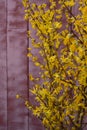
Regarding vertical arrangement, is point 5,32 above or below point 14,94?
above

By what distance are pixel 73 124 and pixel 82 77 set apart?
424mm

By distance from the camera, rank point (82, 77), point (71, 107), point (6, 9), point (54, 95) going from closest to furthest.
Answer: point (82, 77), point (71, 107), point (54, 95), point (6, 9)

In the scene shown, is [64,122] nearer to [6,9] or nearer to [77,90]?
[77,90]

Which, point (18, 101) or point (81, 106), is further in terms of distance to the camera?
point (18, 101)

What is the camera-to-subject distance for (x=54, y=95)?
244 cm

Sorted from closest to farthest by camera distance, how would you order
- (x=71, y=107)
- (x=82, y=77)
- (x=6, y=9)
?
(x=82, y=77) < (x=71, y=107) < (x=6, y=9)

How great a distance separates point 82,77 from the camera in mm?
2117

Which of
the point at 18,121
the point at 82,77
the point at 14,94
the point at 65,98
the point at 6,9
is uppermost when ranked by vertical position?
the point at 6,9

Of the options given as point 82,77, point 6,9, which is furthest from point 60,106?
point 6,9

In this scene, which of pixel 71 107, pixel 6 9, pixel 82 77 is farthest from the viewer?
pixel 6 9

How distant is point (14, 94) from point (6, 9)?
78 cm

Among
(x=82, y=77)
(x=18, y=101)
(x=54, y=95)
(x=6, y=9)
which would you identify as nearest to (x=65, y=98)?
(x=54, y=95)

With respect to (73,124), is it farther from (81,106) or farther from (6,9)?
(6,9)

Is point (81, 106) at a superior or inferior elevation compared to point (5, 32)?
inferior
